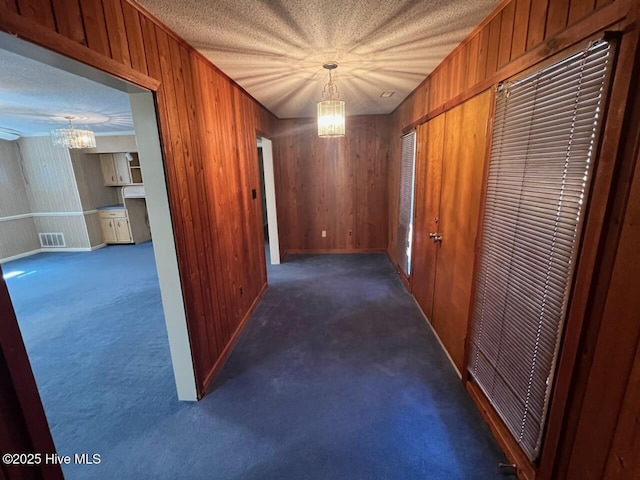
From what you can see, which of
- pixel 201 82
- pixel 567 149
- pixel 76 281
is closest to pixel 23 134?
pixel 76 281

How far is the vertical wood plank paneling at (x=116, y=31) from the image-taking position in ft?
4.14

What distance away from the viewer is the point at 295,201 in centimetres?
520

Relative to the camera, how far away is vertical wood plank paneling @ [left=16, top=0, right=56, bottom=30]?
36.4 inches

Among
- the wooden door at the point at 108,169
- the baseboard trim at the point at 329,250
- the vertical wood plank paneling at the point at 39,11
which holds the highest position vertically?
the vertical wood plank paneling at the point at 39,11

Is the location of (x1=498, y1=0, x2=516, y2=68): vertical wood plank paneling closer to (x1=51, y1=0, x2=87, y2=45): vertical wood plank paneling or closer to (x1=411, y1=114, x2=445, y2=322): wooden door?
(x1=411, y1=114, x2=445, y2=322): wooden door

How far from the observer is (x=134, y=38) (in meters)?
1.42

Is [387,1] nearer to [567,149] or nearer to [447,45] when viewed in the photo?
[447,45]

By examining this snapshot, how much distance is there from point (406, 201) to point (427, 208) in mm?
905

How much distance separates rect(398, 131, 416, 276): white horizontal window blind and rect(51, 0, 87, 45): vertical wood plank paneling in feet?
9.73

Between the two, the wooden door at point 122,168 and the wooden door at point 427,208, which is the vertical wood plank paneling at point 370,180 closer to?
the wooden door at point 427,208

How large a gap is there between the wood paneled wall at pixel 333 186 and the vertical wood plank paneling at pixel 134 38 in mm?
3364

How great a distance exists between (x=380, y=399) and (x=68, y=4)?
2.58 metres

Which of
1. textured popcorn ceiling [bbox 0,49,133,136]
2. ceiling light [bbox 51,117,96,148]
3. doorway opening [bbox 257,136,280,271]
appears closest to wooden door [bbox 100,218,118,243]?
textured popcorn ceiling [bbox 0,49,133,136]

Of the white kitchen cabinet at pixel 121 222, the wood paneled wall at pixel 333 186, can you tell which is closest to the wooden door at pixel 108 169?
the white kitchen cabinet at pixel 121 222
